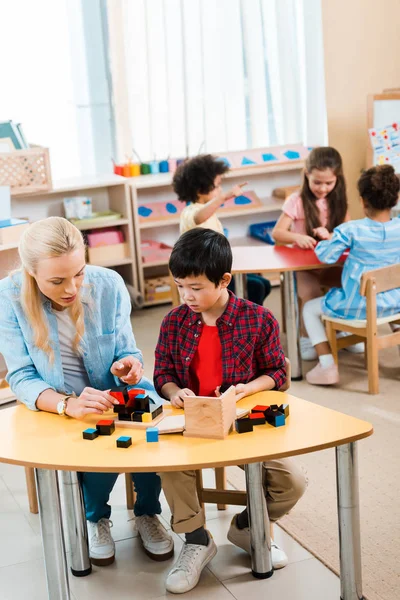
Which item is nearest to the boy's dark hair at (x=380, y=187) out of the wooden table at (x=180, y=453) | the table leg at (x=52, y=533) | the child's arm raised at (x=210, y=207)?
the child's arm raised at (x=210, y=207)

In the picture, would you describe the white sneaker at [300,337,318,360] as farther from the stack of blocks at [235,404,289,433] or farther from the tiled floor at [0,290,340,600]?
the stack of blocks at [235,404,289,433]

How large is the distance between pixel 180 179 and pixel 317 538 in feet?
7.03

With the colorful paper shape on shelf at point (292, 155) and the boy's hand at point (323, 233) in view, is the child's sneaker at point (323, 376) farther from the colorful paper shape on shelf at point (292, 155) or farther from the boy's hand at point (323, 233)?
the colorful paper shape on shelf at point (292, 155)

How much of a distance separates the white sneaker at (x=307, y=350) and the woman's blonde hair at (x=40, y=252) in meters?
2.17

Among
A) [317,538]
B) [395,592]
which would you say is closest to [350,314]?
[317,538]

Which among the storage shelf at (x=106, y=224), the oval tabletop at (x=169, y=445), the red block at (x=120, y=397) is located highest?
the storage shelf at (x=106, y=224)

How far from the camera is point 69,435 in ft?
6.94

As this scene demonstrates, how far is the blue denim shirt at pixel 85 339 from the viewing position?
2.39 m

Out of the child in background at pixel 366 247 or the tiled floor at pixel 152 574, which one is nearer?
the tiled floor at pixel 152 574

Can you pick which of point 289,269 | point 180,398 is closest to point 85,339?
point 180,398

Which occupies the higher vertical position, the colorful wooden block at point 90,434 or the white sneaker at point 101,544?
the colorful wooden block at point 90,434

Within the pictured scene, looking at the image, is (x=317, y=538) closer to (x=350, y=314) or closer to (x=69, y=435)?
(x=69, y=435)

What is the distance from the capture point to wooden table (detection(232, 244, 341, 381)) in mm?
3945

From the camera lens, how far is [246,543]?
2512mm
